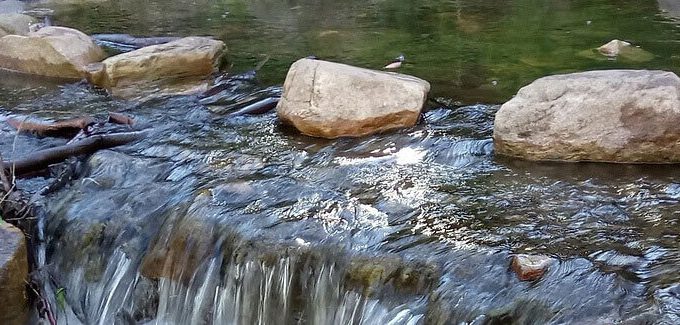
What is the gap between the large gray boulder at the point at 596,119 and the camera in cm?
458

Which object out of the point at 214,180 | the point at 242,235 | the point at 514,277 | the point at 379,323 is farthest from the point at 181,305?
the point at 514,277

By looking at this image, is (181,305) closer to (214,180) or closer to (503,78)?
(214,180)

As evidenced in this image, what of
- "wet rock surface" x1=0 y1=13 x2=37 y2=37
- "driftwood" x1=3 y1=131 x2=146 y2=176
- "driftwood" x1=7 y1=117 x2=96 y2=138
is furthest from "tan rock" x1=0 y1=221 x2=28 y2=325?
"wet rock surface" x1=0 y1=13 x2=37 y2=37

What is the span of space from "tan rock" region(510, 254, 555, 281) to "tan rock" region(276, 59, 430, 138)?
2188 millimetres

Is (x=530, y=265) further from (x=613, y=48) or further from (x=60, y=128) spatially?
(x=613, y=48)

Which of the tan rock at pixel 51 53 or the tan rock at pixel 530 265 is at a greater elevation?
the tan rock at pixel 530 265

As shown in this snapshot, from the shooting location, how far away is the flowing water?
11.1 feet

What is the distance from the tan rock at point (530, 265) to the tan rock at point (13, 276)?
2.64 metres

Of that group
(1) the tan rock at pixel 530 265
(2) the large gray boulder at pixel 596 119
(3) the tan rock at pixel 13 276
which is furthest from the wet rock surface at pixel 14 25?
(1) the tan rock at pixel 530 265

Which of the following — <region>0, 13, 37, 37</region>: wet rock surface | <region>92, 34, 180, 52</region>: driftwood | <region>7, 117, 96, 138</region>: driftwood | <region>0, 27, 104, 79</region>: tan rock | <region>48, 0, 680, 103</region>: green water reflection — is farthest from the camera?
Result: <region>0, 13, 37, 37</region>: wet rock surface

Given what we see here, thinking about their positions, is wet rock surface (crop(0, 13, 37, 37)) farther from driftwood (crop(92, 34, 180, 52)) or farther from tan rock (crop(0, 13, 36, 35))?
driftwood (crop(92, 34, 180, 52))

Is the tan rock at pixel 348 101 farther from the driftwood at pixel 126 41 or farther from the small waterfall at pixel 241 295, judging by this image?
the driftwood at pixel 126 41

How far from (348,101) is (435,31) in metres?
4.74

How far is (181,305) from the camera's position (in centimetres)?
415
